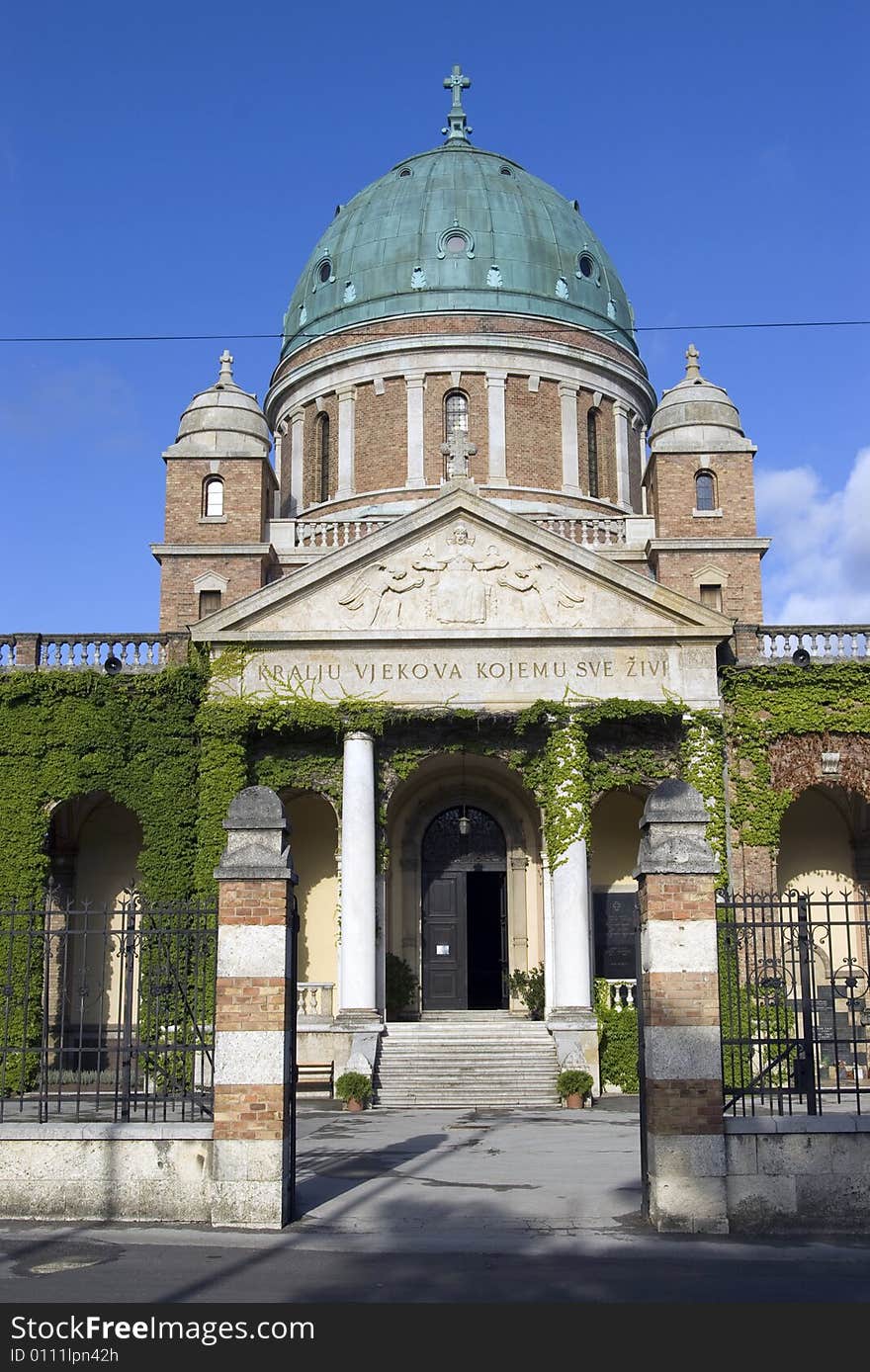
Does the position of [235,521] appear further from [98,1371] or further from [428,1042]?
[98,1371]

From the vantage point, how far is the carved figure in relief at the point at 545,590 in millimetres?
26594

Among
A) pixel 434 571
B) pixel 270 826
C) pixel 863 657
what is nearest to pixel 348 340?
pixel 434 571

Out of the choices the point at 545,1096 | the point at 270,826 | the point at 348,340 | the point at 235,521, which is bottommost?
the point at 545,1096

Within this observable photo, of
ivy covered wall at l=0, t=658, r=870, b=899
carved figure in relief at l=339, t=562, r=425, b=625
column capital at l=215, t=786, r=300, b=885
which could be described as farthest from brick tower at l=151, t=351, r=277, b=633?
column capital at l=215, t=786, r=300, b=885

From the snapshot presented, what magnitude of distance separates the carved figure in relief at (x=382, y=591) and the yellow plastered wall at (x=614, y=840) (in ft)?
19.5

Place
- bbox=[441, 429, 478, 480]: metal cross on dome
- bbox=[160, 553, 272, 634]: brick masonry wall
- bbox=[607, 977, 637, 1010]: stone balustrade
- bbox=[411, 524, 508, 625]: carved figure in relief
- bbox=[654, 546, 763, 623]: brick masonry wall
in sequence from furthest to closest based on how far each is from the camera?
bbox=[160, 553, 272, 634]: brick masonry wall → bbox=[654, 546, 763, 623]: brick masonry wall → bbox=[441, 429, 478, 480]: metal cross on dome → bbox=[411, 524, 508, 625]: carved figure in relief → bbox=[607, 977, 637, 1010]: stone balustrade

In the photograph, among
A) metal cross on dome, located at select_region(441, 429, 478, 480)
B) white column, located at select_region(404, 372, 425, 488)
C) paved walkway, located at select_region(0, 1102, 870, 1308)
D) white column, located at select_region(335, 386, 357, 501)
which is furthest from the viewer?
white column, located at select_region(335, 386, 357, 501)

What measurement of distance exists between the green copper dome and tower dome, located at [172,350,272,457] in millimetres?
6819

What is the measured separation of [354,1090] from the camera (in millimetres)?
22781

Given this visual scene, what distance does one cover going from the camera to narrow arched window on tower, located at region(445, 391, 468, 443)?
37.5 meters

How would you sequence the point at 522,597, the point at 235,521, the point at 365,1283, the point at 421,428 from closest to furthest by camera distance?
1. the point at 365,1283
2. the point at 522,597
3. the point at 235,521
4. the point at 421,428

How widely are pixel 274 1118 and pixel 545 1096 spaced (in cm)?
1248

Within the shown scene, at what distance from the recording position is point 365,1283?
955cm

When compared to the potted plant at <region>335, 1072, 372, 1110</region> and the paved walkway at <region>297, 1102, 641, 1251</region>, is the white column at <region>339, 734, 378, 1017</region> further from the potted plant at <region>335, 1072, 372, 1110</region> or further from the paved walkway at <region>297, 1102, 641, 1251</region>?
the paved walkway at <region>297, 1102, 641, 1251</region>
